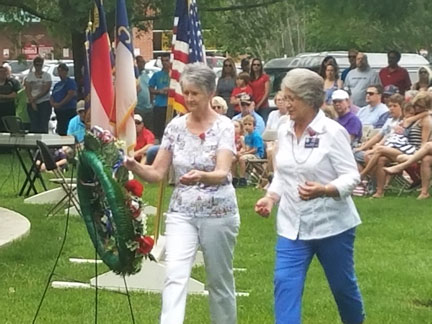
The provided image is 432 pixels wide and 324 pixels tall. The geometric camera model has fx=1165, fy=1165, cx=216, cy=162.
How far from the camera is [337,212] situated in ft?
22.4

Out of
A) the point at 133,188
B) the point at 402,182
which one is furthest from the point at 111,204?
the point at 402,182

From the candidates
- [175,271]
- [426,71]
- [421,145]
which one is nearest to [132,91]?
[175,271]

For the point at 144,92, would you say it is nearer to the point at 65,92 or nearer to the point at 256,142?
the point at 65,92

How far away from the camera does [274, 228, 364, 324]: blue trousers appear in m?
6.66

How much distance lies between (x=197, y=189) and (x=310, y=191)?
0.93 metres

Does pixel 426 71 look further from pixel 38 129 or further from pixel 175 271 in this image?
pixel 175 271

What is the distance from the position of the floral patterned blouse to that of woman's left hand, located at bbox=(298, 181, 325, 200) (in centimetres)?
76

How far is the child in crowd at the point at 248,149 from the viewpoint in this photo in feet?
58.1

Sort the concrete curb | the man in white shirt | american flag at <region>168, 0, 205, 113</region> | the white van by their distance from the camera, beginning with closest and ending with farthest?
american flag at <region>168, 0, 205, 113</region> < the concrete curb < the man in white shirt < the white van

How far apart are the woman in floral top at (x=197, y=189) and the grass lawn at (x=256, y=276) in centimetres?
139

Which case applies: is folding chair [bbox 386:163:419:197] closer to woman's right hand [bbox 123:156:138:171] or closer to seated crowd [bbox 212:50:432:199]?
seated crowd [bbox 212:50:432:199]

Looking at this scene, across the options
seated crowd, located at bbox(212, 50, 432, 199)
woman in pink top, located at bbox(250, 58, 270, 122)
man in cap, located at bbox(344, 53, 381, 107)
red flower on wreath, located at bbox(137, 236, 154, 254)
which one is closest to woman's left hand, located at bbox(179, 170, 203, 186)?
red flower on wreath, located at bbox(137, 236, 154, 254)

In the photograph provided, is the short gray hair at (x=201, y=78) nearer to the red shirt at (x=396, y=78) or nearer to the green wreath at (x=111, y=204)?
the green wreath at (x=111, y=204)

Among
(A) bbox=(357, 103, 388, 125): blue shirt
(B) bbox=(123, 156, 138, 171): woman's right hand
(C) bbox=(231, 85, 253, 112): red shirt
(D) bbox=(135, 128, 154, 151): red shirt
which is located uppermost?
(B) bbox=(123, 156, 138, 171): woman's right hand
